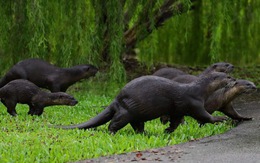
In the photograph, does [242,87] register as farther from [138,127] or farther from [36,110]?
[36,110]

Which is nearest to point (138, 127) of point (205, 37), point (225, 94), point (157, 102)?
point (157, 102)

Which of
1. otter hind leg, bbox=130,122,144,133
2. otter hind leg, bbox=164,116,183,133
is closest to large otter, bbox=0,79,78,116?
otter hind leg, bbox=130,122,144,133

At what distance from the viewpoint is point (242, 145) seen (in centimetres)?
676

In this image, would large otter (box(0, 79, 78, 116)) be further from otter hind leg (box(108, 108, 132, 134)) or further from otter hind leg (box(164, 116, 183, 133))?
otter hind leg (box(164, 116, 183, 133))

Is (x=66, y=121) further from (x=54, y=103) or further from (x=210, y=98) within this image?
(x=210, y=98)

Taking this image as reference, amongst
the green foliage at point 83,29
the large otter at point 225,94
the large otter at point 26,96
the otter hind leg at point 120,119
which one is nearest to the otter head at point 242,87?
Result: the large otter at point 225,94

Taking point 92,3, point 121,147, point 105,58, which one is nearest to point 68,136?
point 121,147

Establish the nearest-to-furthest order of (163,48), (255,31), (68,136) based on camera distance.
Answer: (68,136), (255,31), (163,48)

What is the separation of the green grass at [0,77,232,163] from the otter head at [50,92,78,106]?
0.30 meters

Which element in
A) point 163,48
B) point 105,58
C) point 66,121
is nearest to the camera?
point 66,121

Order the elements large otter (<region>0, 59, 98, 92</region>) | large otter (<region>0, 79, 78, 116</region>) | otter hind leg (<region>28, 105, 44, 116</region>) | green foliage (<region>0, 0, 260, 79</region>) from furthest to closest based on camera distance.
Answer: green foliage (<region>0, 0, 260, 79</region>) → large otter (<region>0, 59, 98, 92</region>) → otter hind leg (<region>28, 105, 44, 116</region>) → large otter (<region>0, 79, 78, 116</region>)

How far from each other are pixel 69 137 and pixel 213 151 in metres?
1.97

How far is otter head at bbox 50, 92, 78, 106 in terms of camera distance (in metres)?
9.23

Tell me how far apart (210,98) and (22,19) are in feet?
18.0
